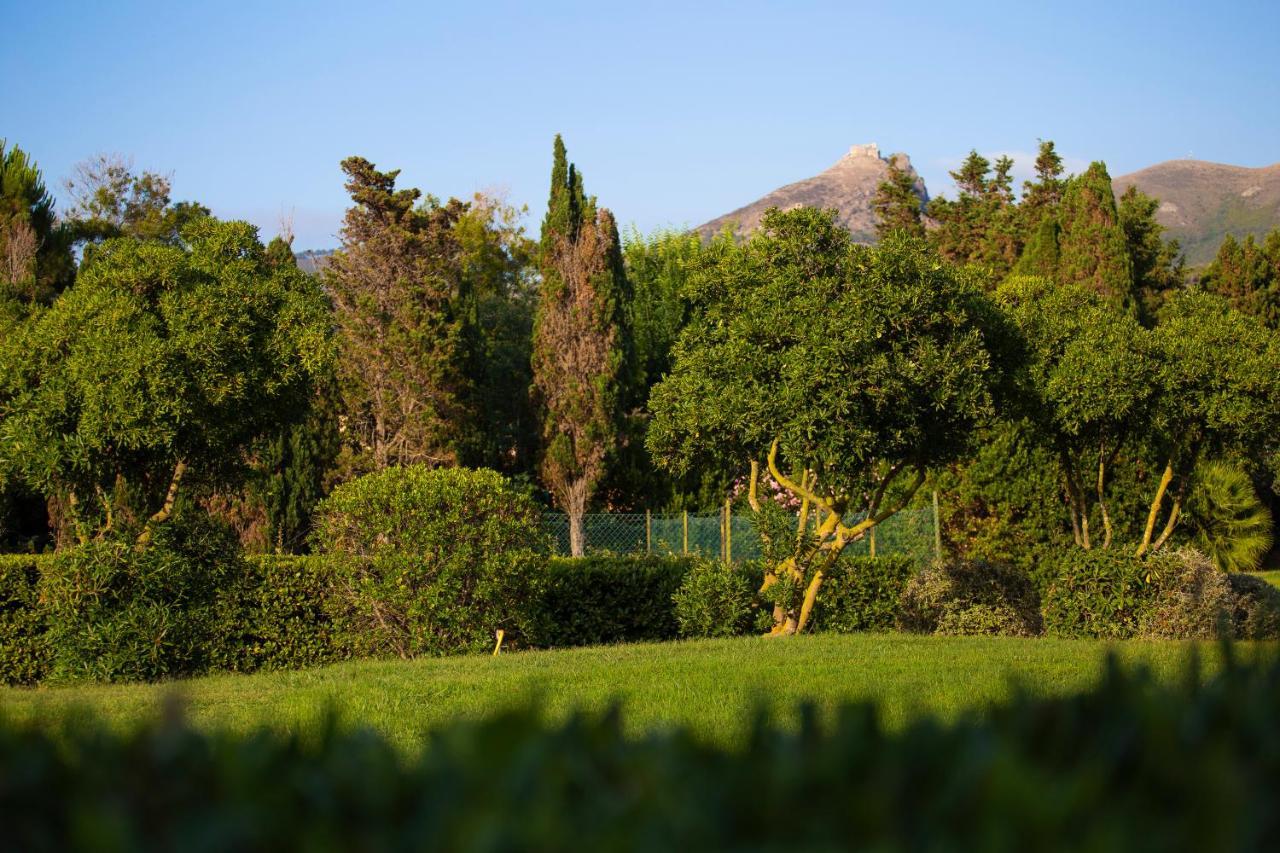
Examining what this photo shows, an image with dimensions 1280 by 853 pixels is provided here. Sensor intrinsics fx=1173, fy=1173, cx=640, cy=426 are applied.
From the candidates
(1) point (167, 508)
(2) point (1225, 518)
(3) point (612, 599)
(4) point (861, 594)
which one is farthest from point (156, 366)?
(2) point (1225, 518)

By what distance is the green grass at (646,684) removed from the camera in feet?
20.8

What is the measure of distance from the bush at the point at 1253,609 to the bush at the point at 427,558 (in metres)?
7.22

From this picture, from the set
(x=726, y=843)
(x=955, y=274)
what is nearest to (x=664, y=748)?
(x=726, y=843)

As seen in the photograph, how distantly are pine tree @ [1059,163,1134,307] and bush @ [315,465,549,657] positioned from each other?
14390 millimetres

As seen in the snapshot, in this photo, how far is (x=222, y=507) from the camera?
18109 millimetres

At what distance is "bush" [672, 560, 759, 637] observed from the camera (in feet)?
38.8

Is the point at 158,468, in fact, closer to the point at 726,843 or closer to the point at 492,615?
the point at 492,615

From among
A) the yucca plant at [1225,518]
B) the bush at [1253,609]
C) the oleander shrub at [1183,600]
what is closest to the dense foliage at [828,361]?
the oleander shrub at [1183,600]

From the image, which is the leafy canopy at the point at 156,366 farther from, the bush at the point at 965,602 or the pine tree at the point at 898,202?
the pine tree at the point at 898,202

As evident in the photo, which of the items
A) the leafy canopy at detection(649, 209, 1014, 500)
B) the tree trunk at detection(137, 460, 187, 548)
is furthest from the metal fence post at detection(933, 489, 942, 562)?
the tree trunk at detection(137, 460, 187, 548)

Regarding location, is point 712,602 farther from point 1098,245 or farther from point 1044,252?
point 1044,252

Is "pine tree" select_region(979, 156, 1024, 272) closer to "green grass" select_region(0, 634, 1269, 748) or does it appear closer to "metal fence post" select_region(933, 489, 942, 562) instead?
"metal fence post" select_region(933, 489, 942, 562)

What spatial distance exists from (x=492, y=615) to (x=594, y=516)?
834cm

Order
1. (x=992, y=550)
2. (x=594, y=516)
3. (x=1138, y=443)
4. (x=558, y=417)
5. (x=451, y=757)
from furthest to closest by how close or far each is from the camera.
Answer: (x=558, y=417)
(x=594, y=516)
(x=992, y=550)
(x=1138, y=443)
(x=451, y=757)
